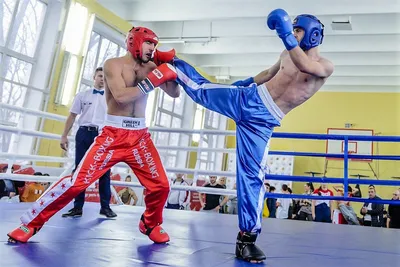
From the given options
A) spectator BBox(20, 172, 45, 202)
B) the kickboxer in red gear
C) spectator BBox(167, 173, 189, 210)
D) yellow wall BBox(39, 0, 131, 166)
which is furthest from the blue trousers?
yellow wall BBox(39, 0, 131, 166)

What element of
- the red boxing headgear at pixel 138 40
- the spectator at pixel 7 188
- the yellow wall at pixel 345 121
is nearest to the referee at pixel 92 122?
the red boxing headgear at pixel 138 40

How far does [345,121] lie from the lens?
1191 centimetres

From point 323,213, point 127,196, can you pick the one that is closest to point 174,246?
point 323,213

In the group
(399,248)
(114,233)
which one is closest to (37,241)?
(114,233)

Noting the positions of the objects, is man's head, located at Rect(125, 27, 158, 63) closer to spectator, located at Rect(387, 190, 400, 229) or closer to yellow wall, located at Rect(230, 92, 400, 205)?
spectator, located at Rect(387, 190, 400, 229)

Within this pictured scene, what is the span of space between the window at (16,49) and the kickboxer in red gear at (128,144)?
501 cm

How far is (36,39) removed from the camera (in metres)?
6.84

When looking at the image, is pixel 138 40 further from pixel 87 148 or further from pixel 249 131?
pixel 87 148

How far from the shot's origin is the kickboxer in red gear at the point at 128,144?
1.87m

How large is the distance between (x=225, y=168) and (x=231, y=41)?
4899 mm

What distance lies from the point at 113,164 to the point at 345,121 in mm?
11047

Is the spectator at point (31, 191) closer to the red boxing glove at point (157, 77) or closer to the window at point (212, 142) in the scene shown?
the red boxing glove at point (157, 77)

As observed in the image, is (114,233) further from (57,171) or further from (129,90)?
(57,171)

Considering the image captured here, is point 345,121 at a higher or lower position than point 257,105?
higher
